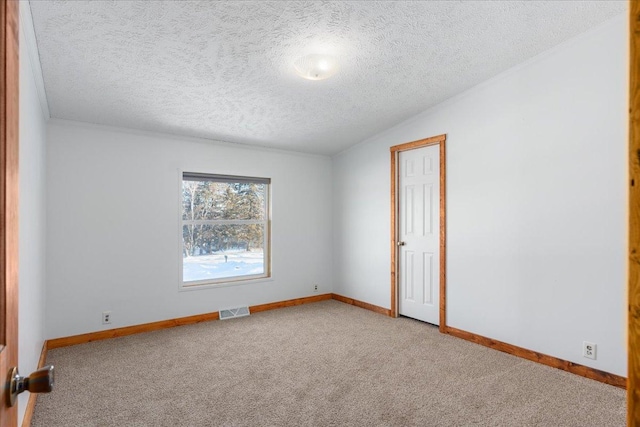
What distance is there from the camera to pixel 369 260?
4.91m

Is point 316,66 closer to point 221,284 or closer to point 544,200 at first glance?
point 544,200

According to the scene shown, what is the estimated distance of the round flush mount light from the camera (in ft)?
8.96

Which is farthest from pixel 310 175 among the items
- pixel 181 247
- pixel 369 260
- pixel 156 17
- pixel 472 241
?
pixel 156 17

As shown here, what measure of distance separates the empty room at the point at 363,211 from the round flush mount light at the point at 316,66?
0.02m

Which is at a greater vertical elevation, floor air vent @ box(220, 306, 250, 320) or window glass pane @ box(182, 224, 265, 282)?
window glass pane @ box(182, 224, 265, 282)

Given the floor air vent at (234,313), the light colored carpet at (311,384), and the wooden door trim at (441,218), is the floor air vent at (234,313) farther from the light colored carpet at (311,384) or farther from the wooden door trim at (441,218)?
the wooden door trim at (441,218)

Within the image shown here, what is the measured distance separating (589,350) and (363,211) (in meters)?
2.89

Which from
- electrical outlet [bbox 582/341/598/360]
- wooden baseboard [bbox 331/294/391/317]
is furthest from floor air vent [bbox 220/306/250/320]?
electrical outlet [bbox 582/341/598/360]

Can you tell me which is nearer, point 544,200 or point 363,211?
point 544,200

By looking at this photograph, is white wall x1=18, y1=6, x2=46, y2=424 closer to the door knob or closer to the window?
the door knob

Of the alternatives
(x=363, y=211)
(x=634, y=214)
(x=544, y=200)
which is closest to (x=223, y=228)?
(x=363, y=211)

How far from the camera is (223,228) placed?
180 inches

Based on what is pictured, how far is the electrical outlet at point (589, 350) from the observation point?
9.05 ft

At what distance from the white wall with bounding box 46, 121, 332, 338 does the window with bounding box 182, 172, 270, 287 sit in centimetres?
14
